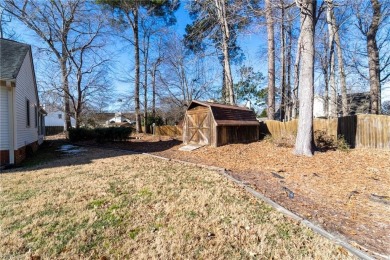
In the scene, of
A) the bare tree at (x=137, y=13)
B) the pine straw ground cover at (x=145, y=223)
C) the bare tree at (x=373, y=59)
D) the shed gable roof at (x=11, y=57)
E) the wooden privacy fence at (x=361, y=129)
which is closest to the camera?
the pine straw ground cover at (x=145, y=223)

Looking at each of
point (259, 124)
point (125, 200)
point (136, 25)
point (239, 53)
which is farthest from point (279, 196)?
point (136, 25)

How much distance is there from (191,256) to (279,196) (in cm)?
245

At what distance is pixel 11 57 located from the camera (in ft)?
26.7

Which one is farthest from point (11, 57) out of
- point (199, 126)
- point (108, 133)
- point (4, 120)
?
point (199, 126)

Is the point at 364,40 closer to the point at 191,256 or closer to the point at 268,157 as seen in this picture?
the point at 268,157

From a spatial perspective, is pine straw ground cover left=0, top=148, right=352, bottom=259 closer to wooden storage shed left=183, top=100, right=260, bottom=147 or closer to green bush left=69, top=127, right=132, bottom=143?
wooden storage shed left=183, top=100, right=260, bottom=147

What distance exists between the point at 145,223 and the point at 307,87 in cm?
733

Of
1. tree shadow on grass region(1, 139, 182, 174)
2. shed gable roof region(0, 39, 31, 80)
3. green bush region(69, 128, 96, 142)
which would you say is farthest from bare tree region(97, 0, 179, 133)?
shed gable roof region(0, 39, 31, 80)

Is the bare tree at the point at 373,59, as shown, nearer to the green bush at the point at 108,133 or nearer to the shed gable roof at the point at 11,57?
the green bush at the point at 108,133

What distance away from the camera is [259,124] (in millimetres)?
13500

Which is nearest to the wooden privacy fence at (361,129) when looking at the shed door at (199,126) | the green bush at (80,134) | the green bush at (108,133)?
the shed door at (199,126)

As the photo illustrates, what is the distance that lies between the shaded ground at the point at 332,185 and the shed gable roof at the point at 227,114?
2.27 meters

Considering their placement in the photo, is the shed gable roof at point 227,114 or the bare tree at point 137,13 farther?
the bare tree at point 137,13

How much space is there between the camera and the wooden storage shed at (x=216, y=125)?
10.3 meters
